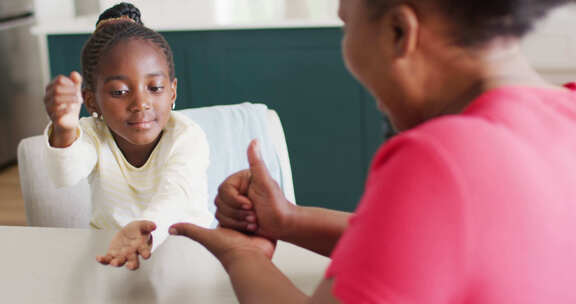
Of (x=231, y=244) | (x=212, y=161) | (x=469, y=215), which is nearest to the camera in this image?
(x=469, y=215)

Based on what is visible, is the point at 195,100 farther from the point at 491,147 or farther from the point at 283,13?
the point at 491,147

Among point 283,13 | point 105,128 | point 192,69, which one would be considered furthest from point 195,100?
point 105,128

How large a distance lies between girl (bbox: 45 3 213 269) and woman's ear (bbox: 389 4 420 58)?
13.8 inches

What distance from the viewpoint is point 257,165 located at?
60cm

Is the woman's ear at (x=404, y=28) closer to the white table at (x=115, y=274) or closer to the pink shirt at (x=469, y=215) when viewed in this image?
the pink shirt at (x=469, y=215)

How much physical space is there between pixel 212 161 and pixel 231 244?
48cm

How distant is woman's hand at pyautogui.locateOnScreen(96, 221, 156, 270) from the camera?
63 centimetres

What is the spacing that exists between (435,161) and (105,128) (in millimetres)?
543

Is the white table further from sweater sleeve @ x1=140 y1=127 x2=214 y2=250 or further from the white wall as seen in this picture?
the white wall

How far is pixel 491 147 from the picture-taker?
1.11 feet

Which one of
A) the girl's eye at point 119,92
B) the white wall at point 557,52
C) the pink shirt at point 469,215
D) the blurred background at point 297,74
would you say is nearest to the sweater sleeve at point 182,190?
the girl's eye at point 119,92

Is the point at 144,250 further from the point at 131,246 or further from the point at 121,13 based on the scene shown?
the point at 121,13

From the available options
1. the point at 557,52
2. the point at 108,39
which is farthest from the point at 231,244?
the point at 557,52

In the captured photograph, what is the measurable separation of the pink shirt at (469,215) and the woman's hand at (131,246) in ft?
1.02
